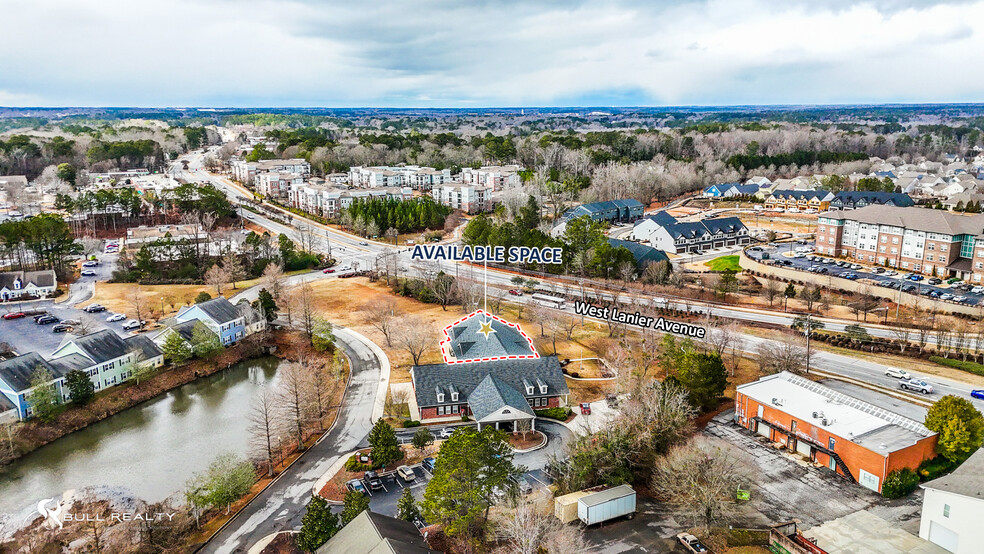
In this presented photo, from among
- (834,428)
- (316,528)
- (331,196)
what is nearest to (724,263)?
(834,428)

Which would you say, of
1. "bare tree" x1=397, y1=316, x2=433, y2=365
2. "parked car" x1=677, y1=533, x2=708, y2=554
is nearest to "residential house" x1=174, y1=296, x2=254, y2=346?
"bare tree" x1=397, y1=316, x2=433, y2=365

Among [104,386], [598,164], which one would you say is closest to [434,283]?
[104,386]

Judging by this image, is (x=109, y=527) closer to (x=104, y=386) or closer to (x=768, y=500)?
(x=104, y=386)

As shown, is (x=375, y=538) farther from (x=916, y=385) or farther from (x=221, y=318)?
(x=916, y=385)

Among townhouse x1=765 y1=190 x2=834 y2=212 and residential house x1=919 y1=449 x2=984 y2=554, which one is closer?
residential house x1=919 y1=449 x2=984 y2=554

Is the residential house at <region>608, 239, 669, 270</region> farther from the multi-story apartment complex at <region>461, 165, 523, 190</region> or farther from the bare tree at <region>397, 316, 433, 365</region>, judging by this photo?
the multi-story apartment complex at <region>461, 165, 523, 190</region>

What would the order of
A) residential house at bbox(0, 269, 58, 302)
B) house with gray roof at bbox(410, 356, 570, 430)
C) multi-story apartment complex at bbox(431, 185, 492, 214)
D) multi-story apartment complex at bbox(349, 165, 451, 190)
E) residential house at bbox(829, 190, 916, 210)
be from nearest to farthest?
house with gray roof at bbox(410, 356, 570, 430) → residential house at bbox(0, 269, 58, 302) → residential house at bbox(829, 190, 916, 210) → multi-story apartment complex at bbox(431, 185, 492, 214) → multi-story apartment complex at bbox(349, 165, 451, 190)

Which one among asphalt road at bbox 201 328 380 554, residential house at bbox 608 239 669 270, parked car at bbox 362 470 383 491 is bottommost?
asphalt road at bbox 201 328 380 554

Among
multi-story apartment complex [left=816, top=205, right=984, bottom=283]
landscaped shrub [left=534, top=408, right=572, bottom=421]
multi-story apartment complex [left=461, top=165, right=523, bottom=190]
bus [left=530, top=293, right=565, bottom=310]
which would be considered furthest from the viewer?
multi-story apartment complex [left=461, top=165, right=523, bottom=190]
